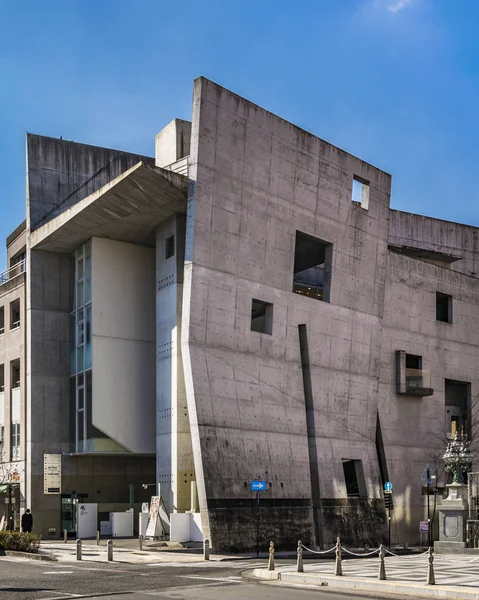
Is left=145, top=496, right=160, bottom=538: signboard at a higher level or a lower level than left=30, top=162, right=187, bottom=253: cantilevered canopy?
lower

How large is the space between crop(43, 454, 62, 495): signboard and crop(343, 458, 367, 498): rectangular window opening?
14.4 metres

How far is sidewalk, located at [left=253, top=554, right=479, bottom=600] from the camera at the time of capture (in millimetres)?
20031

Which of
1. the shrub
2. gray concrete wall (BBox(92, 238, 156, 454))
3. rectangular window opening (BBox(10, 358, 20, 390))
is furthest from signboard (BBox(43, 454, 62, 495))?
the shrub

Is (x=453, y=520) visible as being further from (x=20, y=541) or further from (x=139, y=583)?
(x=20, y=541)

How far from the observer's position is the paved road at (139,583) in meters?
19.5

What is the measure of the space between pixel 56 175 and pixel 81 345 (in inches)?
365

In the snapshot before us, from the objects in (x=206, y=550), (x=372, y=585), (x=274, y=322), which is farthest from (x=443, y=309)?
(x=372, y=585)

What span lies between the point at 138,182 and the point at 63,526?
18470 mm

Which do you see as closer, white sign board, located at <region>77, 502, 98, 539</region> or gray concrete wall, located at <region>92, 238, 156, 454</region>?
white sign board, located at <region>77, 502, 98, 539</region>

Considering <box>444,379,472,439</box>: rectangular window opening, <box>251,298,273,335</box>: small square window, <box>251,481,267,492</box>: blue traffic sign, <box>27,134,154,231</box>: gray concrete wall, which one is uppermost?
<box>27,134,154,231</box>: gray concrete wall

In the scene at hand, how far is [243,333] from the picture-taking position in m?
38.6

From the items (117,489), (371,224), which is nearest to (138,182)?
(371,224)

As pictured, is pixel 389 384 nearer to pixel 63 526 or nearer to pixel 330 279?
pixel 330 279

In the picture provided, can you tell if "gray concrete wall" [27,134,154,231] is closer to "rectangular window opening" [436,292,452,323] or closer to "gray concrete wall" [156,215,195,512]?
"gray concrete wall" [156,215,195,512]
